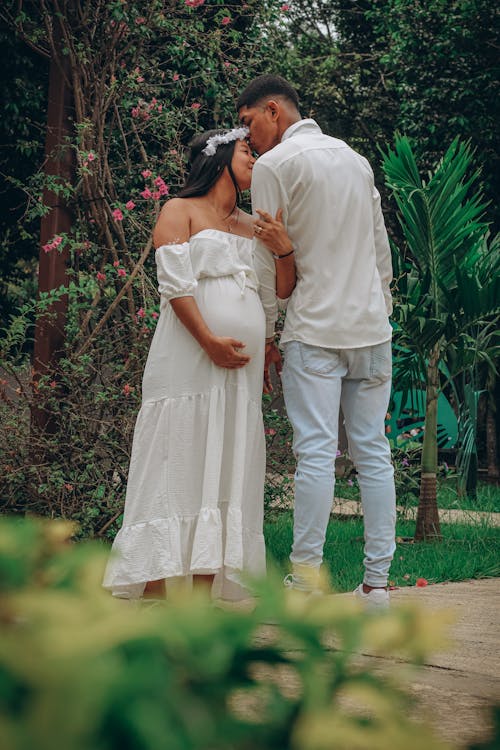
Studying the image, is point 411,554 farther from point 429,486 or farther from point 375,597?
point 375,597

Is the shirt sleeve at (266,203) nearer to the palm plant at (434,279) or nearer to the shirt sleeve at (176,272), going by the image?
the shirt sleeve at (176,272)

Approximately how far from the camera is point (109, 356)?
555 centimetres

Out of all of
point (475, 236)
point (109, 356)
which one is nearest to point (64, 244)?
point (109, 356)

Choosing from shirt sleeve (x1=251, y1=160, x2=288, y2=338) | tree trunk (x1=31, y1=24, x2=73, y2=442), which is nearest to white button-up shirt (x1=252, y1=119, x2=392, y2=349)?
shirt sleeve (x1=251, y1=160, x2=288, y2=338)

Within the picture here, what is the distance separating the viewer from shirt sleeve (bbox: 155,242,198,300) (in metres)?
3.76

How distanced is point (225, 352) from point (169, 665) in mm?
3093

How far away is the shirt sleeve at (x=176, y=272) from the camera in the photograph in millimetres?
3756

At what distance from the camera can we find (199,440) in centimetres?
380

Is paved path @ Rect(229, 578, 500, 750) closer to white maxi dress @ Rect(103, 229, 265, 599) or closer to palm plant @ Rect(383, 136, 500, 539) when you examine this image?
white maxi dress @ Rect(103, 229, 265, 599)

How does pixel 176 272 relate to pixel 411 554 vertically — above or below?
above

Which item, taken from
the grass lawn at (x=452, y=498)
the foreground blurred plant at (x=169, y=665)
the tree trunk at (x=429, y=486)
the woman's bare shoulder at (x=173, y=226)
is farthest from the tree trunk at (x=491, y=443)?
the foreground blurred plant at (x=169, y=665)

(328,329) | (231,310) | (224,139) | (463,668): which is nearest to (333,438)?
(328,329)

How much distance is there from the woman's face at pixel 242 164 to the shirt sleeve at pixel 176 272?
16.1 inches

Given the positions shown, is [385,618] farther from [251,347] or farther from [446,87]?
[446,87]
